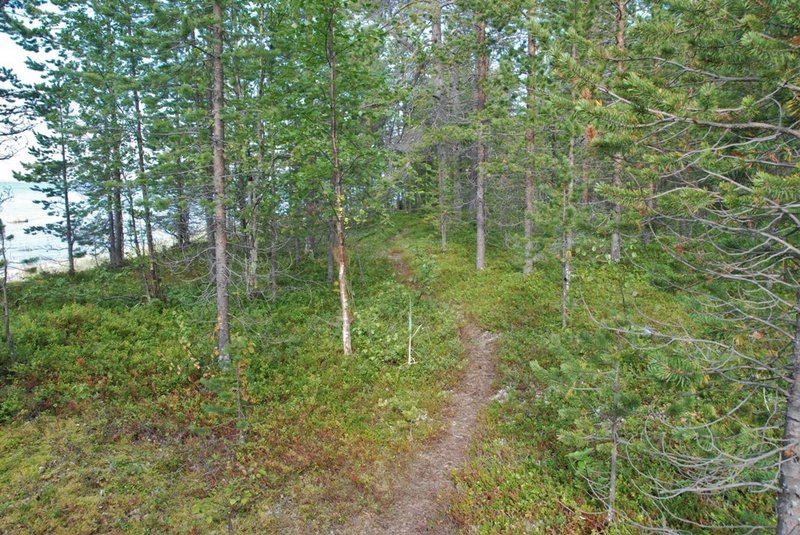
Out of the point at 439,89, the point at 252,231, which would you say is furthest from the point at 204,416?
the point at 439,89

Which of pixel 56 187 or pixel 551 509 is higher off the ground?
pixel 56 187

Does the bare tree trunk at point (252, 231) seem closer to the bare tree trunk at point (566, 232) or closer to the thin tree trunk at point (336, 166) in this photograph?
the thin tree trunk at point (336, 166)

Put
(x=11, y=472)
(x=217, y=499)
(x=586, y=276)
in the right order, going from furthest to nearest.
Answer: (x=586, y=276), (x=11, y=472), (x=217, y=499)

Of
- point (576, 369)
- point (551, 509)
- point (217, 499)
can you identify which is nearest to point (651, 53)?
point (576, 369)

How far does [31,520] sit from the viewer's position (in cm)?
615

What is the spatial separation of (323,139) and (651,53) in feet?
26.1

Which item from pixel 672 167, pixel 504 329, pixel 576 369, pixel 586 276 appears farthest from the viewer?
pixel 586 276

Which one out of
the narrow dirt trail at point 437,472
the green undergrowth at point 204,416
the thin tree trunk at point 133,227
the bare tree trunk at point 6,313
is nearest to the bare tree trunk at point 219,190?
the green undergrowth at point 204,416

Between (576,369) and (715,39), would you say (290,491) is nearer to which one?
(576,369)

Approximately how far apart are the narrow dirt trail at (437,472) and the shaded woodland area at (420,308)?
0.19 ft

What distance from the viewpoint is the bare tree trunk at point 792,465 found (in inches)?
144

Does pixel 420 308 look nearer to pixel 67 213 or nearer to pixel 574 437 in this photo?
pixel 574 437

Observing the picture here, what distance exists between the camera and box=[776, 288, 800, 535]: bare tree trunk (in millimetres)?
3660

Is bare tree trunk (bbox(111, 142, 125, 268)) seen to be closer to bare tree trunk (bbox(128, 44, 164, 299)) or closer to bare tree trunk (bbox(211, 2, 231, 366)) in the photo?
bare tree trunk (bbox(128, 44, 164, 299))
